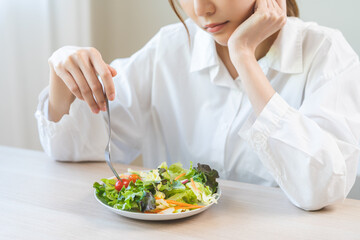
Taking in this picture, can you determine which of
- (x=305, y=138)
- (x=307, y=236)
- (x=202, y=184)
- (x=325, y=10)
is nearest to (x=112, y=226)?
(x=202, y=184)

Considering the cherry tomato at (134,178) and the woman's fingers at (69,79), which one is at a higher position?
the woman's fingers at (69,79)

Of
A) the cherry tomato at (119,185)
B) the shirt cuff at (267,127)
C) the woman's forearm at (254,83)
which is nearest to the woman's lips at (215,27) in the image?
the woman's forearm at (254,83)

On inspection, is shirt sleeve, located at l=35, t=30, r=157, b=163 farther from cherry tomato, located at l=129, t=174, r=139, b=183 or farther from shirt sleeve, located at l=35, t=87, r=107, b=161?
cherry tomato, located at l=129, t=174, r=139, b=183

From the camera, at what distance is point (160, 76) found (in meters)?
1.49

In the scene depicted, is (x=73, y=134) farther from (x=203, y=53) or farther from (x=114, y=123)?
(x=203, y=53)

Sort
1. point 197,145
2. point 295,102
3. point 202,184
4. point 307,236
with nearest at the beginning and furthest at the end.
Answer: point 307,236
point 202,184
point 295,102
point 197,145

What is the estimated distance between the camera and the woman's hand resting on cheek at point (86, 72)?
3.51 feet

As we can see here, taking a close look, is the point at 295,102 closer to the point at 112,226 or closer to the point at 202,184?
the point at 202,184

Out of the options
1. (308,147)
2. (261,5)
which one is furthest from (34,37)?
(308,147)

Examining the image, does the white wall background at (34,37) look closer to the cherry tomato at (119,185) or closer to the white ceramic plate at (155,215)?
the cherry tomato at (119,185)

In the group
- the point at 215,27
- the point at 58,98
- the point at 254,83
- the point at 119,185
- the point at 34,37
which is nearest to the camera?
the point at 119,185

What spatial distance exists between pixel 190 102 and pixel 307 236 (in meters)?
0.74

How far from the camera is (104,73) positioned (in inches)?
41.6

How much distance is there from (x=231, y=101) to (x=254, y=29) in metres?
0.30
